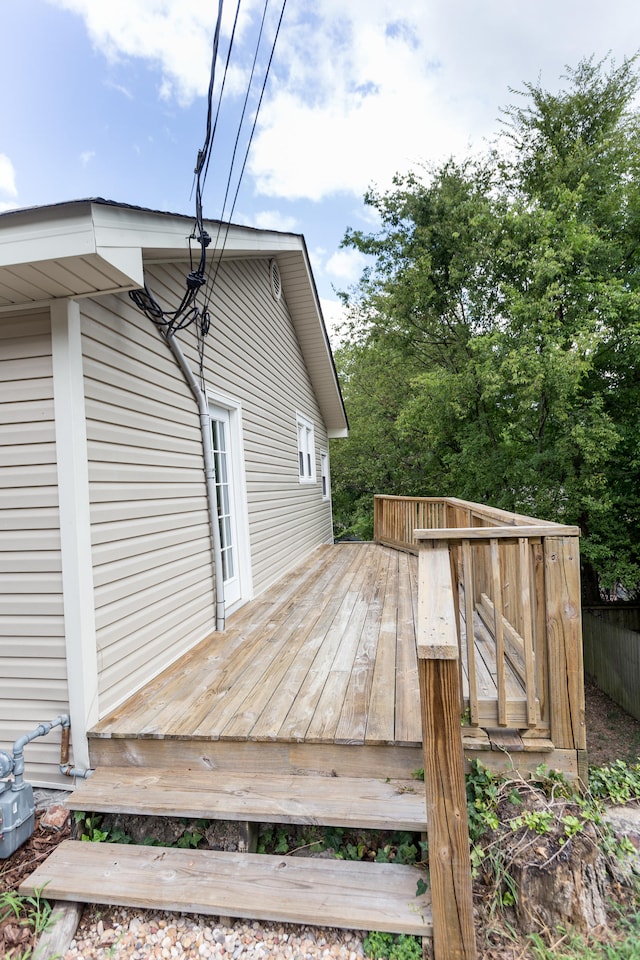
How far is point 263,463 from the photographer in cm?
584

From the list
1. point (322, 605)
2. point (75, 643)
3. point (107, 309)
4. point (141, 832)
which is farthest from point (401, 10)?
point (141, 832)

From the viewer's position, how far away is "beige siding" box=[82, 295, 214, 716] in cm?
251

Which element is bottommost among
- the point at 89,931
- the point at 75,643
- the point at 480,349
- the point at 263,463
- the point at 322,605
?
the point at 89,931

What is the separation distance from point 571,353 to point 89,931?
8069 millimetres

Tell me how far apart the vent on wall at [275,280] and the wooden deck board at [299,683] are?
4.54 metres

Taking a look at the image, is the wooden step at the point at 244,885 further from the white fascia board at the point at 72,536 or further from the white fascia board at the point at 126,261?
the white fascia board at the point at 126,261

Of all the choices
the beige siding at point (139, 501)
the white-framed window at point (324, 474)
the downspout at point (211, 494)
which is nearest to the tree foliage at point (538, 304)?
the white-framed window at point (324, 474)

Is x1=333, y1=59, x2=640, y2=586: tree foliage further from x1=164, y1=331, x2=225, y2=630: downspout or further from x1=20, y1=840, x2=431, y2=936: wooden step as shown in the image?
x1=20, y1=840, x2=431, y2=936: wooden step

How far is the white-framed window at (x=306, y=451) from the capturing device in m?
8.46

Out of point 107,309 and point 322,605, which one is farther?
point 322,605

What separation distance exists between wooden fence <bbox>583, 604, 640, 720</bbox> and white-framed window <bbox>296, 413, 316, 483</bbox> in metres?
5.97

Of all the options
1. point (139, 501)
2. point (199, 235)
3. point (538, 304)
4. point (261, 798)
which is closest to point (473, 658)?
point (261, 798)

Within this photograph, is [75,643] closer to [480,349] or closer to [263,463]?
[263,463]

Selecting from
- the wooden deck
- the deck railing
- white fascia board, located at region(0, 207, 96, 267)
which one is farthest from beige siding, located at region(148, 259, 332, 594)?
the deck railing
